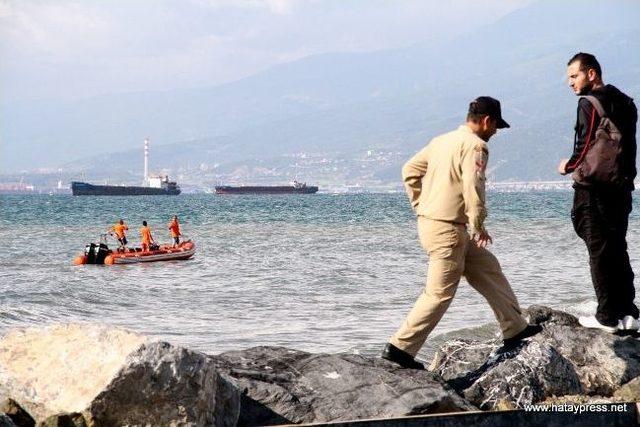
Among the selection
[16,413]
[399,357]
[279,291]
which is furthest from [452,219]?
[279,291]

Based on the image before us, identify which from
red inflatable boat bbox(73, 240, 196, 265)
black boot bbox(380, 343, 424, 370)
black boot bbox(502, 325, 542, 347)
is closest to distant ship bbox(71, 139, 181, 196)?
red inflatable boat bbox(73, 240, 196, 265)

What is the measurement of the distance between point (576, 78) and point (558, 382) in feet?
6.12

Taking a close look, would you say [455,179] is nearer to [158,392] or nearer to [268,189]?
[158,392]

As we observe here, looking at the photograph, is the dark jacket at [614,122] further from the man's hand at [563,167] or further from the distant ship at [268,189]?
the distant ship at [268,189]

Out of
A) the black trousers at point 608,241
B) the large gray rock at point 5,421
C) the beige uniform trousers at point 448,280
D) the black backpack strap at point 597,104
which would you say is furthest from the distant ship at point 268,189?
the large gray rock at point 5,421

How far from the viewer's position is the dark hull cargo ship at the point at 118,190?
157375 millimetres

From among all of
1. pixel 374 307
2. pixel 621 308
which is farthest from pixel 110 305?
pixel 621 308

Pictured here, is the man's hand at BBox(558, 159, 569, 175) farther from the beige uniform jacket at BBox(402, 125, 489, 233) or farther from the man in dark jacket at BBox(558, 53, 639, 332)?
the beige uniform jacket at BBox(402, 125, 489, 233)

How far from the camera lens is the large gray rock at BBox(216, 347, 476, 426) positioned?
5.48 metres

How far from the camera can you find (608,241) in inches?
273

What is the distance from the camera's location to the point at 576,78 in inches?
273

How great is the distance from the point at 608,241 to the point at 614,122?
73 centimetres

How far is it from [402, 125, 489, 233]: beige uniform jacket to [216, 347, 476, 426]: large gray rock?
876 mm

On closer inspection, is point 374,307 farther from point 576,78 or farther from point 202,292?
point 576,78
